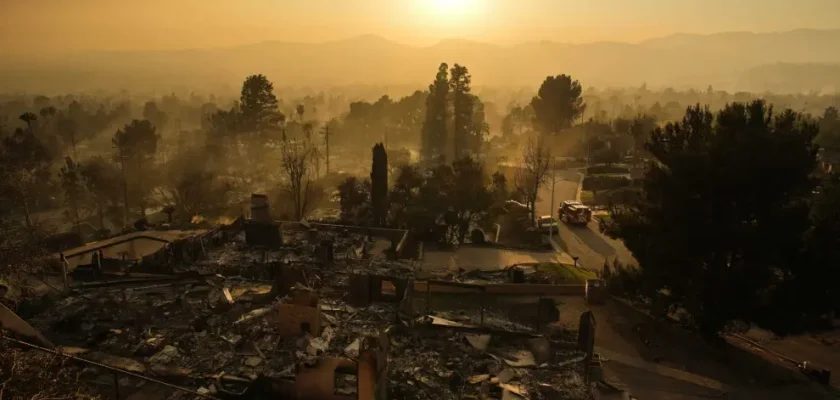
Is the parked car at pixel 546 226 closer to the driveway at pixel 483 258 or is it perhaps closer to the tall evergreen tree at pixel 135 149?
the driveway at pixel 483 258

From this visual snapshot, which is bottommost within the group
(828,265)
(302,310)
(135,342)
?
(135,342)

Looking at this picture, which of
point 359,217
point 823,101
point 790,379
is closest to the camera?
point 790,379

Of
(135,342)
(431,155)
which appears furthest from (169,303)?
(431,155)

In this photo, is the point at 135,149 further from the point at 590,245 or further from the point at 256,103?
the point at 590,245

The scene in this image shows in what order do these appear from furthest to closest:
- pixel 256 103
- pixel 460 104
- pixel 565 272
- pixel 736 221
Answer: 1. pixel 460 104
2. pixel 256 103
3. pixel 565 272
4. pixel 736 221

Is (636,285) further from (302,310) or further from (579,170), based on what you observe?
(579,170)

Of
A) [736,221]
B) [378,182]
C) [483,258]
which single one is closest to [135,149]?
[378,182]
